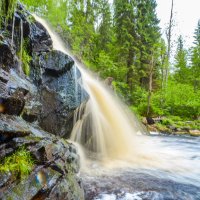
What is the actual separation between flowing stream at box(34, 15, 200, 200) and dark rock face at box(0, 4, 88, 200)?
480 mm

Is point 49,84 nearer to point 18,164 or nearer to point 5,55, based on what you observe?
point 5,55

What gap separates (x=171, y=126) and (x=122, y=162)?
1003cm

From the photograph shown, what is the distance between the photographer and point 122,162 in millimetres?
6547

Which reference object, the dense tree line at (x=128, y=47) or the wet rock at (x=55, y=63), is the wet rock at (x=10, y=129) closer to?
the wet rock at (x=55, y=63)

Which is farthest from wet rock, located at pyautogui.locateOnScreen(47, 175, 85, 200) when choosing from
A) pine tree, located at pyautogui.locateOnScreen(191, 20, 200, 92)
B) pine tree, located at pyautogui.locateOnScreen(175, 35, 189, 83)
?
pine tree, located at pyautogui.locateOnScreen(175, 35, 189, 83)

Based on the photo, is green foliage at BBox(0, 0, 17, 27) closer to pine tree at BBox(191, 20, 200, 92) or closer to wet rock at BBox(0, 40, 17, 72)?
wet rock at BBox(0, 40, 17, 72)

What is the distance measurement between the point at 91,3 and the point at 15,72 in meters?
18.0

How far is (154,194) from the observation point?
13.8ft

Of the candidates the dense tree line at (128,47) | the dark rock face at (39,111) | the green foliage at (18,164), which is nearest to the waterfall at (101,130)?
the dark rock face at (39,111)

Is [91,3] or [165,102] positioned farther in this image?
[91,3]

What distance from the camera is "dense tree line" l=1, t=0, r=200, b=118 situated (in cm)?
1867

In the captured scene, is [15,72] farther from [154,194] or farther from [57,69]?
[154,194]

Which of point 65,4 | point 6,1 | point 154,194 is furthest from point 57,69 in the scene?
point 65,4

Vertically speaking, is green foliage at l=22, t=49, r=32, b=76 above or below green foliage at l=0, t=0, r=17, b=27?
below
